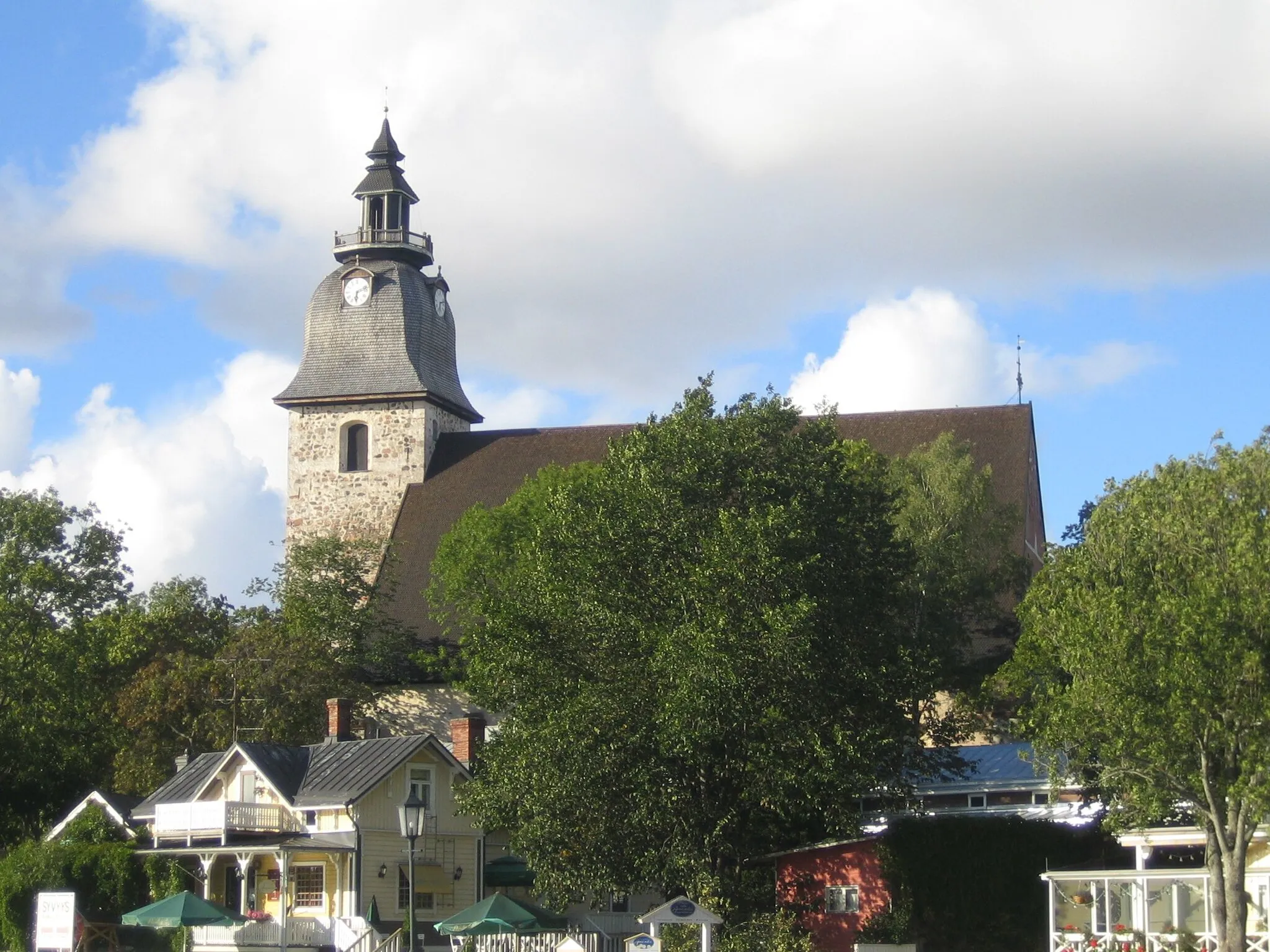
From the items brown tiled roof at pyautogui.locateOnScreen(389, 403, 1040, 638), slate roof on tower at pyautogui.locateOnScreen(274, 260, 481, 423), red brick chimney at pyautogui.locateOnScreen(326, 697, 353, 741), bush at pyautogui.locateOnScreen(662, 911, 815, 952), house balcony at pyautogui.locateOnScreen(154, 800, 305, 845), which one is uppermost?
slate roof on tower at pyautogui.locateOnScreen(274, 260, 481, 423)

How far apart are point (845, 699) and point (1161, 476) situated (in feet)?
25.1

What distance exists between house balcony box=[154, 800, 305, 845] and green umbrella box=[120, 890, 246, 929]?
9.88 feet

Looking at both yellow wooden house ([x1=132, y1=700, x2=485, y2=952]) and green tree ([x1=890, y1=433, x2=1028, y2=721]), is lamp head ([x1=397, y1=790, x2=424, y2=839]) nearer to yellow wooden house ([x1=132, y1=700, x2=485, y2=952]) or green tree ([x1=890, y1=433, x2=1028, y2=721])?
yellow wooden house ([x1=132, y1=700, x2=485, y2=952])

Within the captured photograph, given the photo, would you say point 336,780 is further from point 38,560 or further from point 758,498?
point 38,560

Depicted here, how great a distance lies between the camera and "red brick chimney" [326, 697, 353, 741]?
1706 inches

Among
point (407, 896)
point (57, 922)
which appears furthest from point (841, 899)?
point (57, 922)

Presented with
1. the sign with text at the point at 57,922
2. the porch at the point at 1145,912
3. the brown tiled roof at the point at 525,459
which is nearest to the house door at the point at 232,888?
the sign with text at the point at 57,922

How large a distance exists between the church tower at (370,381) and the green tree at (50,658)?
24.3ft

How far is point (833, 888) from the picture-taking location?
119ft

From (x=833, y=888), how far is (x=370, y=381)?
34200 mm

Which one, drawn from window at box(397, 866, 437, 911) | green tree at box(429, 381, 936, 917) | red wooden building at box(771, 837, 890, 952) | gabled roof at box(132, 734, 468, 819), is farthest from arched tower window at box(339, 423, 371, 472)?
red wooden building at box(771, 837, 890, 952)

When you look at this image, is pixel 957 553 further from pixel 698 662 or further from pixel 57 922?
pixel 57 922

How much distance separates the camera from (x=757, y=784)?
33.8 meters

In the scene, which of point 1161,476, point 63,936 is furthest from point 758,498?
point 63,936
